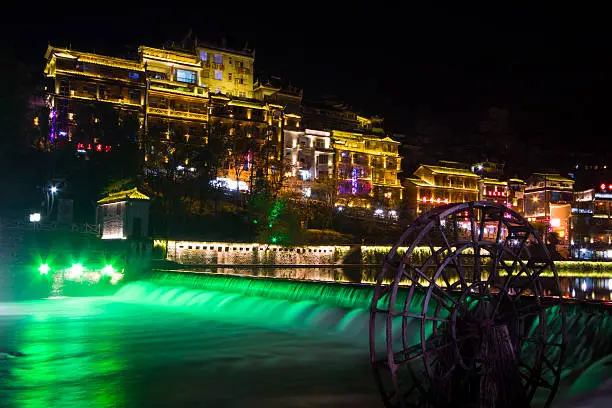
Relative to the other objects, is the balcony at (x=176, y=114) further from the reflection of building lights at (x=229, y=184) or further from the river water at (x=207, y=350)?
the river water at (x=207, y=350)

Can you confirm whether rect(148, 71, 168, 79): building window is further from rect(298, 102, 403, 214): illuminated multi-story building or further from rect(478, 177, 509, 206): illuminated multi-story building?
rect(478, 177, 509, 206): illuminated multi-story building

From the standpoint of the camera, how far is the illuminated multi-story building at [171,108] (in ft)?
198

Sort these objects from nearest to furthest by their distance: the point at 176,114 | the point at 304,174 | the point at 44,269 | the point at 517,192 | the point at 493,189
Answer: the point at 44,269, the point at 176,114, the point at 304,174, the point at 493,189, the point at 517,192

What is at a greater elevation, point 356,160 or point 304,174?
point 356,160

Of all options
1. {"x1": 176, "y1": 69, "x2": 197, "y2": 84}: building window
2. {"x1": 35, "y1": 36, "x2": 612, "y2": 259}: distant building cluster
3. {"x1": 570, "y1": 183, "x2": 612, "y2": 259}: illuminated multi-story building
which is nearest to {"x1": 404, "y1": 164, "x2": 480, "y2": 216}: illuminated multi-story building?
{"x1": 35, "y1": 36, "x2": 612, "y2": 259}: distant building cluster

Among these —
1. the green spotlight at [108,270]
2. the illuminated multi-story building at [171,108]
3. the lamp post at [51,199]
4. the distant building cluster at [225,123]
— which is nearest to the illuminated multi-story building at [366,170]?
the distant building cluster at [225,123]

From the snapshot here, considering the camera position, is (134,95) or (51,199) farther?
(134,95)

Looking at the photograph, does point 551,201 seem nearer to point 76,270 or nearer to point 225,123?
point 225,123

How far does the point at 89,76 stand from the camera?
63.0m

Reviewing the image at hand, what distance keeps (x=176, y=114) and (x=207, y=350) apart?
53837 millimetres

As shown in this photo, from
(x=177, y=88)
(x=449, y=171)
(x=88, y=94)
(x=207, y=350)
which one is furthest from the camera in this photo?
(x=449, y=171)

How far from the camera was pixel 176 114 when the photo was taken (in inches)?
2699

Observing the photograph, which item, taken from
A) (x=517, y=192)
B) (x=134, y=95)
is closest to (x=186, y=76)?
(x=134, y=95)

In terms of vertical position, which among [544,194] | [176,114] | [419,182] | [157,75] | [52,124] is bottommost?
[544,194]
